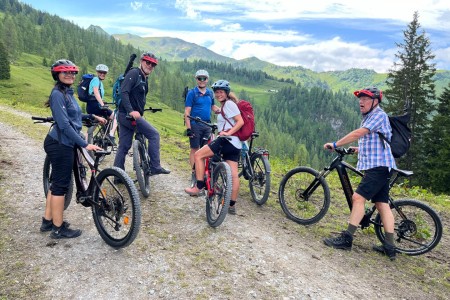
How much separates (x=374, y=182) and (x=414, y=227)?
5.42ft

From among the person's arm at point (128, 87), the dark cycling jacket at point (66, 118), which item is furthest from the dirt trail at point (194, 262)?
→ the person's arm at point (128, 87)

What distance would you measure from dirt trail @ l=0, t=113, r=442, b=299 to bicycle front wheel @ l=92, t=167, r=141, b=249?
281mm

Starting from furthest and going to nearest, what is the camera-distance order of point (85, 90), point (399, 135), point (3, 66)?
point (3, 66)
point (85, 90)
point (399, 135)

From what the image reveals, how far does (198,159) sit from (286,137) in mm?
170315

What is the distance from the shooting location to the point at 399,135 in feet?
22.4

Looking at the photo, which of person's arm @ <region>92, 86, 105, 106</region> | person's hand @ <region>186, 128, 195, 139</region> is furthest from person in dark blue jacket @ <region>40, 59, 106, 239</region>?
person's arm @ <region>92, 86, 105, 106</region>

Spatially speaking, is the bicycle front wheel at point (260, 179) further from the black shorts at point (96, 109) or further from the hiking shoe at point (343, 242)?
the black shorts at point (96, 109)

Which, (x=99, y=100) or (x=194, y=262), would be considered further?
(x=99, y=100)

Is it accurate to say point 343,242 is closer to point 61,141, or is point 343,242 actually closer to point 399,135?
point 399,135

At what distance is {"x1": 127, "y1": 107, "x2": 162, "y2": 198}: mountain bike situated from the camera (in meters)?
8.42

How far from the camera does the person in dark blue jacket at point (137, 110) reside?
8.02m

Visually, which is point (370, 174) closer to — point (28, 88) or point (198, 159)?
point (198, 159)

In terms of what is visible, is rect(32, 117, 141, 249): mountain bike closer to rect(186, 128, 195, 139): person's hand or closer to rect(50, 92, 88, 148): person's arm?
rect(50, 92, 88, 148): person's arm

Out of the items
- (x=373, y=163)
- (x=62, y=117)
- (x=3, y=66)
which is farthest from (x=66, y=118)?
(x=3, y=66)
